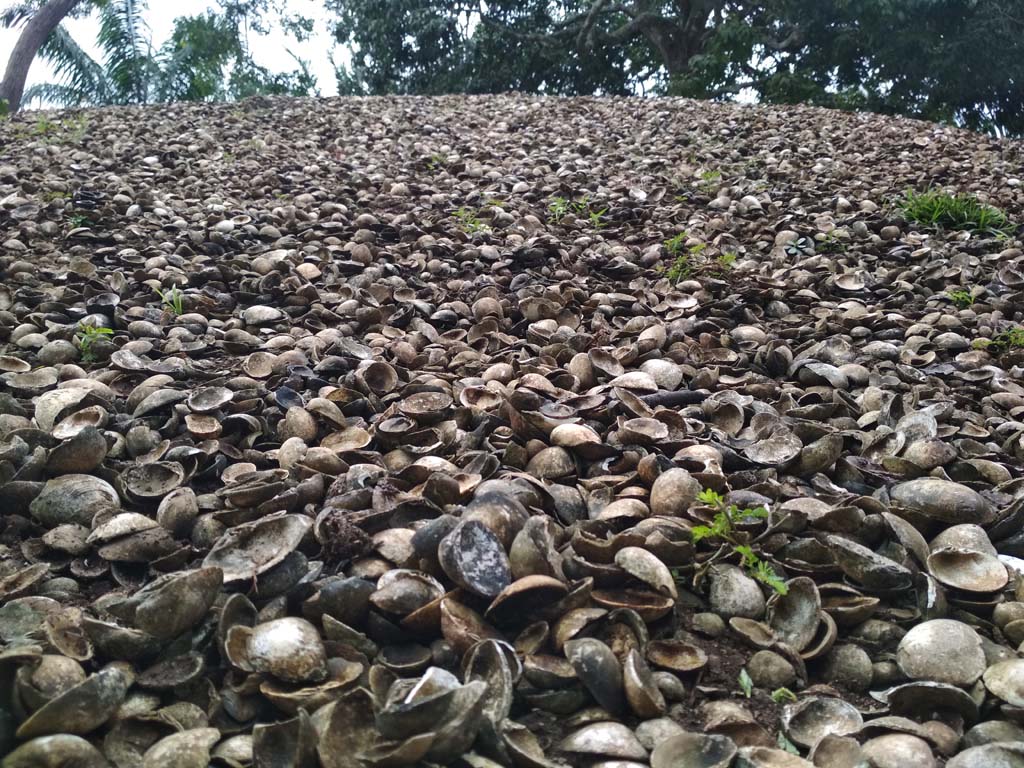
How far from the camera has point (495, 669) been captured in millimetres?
1429

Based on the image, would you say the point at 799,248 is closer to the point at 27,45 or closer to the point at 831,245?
the point at 831,245

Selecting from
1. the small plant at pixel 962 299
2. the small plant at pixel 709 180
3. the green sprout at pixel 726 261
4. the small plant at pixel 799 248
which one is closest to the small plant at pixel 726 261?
the green sprout at pixel 726 261

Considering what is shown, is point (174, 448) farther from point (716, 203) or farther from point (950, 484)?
point (716, 203)

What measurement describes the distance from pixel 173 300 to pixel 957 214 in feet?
13.4

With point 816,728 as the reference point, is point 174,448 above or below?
above

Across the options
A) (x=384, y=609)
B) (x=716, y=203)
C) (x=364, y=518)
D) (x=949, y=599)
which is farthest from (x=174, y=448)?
(x=716, y=203)

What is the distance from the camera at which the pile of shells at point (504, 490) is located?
1397 mm

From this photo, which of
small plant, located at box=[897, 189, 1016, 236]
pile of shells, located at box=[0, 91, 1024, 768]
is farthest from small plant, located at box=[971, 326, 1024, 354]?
small plant, located at box=[897, 189, 1016, 236]

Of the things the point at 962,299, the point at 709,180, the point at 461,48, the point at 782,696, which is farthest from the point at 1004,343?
the point at 461,48

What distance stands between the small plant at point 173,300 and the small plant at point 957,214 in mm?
3856

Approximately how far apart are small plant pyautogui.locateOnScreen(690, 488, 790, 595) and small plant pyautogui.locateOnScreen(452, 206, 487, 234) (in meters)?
2.67

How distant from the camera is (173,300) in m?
3.18

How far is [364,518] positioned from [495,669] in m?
0.55

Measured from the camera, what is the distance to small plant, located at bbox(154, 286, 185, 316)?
3.15 m
